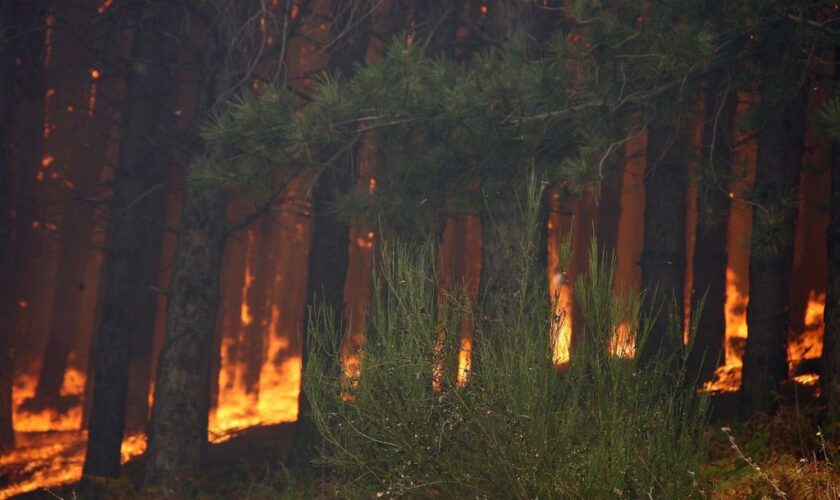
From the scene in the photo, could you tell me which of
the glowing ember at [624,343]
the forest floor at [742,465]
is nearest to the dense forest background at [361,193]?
the glowing ember at [624,343]

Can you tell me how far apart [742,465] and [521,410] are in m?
2.80

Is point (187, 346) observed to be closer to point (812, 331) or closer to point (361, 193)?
point (361, 193)

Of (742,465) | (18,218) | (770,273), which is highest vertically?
(18,218)

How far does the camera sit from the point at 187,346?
35.0 feet

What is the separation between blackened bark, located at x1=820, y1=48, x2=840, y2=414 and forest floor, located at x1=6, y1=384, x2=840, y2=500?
0.22 meters

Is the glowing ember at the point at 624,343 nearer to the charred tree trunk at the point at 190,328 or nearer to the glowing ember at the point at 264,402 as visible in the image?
the charred tree trunk at the point at 190,328

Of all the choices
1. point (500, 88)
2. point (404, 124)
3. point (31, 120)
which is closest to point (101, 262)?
point (31, 120)

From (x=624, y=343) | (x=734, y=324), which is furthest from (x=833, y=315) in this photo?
(x=734, y=324)

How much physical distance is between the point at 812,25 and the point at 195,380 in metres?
7.36

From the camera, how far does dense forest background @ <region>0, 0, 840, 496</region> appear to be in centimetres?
754

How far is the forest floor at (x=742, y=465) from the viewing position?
5.52 m

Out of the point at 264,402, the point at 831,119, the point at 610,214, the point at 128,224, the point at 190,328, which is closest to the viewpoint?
the point at 831,119

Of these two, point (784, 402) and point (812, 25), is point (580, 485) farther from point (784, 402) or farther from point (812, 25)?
point (784, 402)

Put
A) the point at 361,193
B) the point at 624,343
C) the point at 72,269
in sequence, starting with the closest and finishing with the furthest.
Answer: the point at 624,343, the point at 361,193, the point at 72,269
